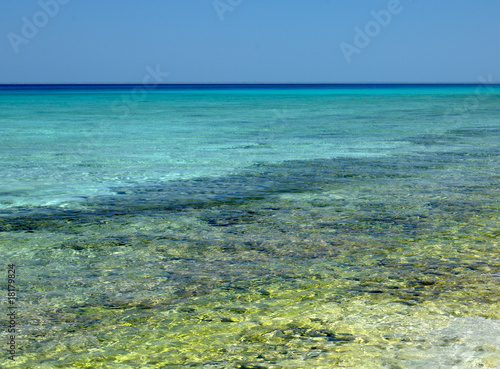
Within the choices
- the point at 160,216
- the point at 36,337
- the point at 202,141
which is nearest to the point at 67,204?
the point at 160,216

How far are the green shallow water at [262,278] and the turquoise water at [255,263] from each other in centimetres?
2

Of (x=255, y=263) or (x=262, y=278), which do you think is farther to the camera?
(x=255, y=263)

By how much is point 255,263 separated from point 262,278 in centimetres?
47

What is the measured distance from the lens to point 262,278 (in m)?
5.71

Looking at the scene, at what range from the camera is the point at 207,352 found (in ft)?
13.7

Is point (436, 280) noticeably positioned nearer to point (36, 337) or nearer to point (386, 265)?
point (386, 265)

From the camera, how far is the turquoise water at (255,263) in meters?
4.23

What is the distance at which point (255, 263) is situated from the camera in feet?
20.2

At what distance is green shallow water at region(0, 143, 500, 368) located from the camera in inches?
164

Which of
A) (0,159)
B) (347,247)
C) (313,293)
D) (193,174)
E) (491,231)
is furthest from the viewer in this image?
(0,159)

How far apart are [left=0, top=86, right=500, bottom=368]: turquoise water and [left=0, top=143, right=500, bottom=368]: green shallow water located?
0.06ft

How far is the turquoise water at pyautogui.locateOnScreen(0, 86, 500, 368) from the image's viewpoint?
4230mm

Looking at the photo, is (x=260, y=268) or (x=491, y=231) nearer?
(x=260, y=268)

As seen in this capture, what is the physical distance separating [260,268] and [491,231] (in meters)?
2.94
